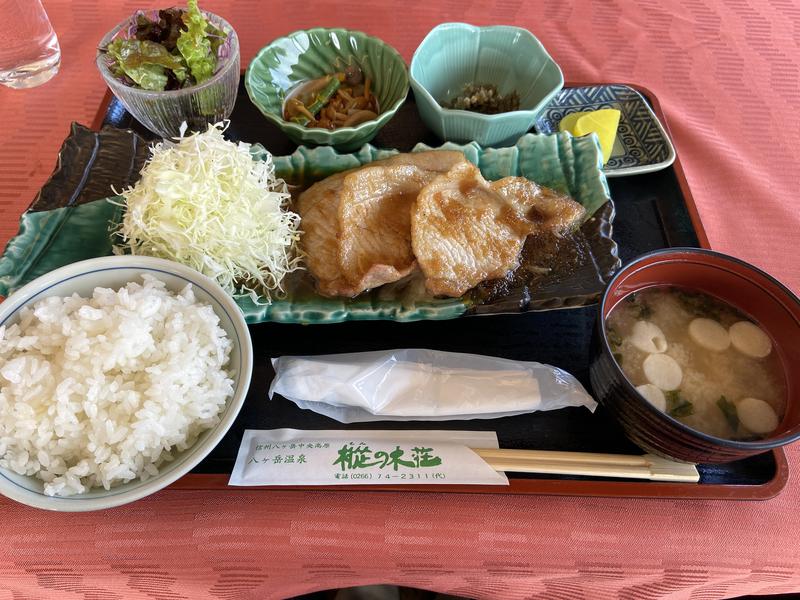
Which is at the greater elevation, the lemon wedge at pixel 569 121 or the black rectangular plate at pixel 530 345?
the lemon wedge at pixel 569 121

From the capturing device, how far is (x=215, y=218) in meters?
1.81

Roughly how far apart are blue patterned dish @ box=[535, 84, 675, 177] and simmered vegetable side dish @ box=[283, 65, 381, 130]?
2.67 ft

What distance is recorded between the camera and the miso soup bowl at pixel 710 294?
128 cm

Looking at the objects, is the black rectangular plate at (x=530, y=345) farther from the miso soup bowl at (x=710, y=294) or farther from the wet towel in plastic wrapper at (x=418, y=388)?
the miso soup bowl at (x=710, y=294)

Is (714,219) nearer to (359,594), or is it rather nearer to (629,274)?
(629,274)

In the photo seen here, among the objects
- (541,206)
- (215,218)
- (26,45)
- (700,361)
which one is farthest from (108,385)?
(26,45)

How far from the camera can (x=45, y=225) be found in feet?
5.97

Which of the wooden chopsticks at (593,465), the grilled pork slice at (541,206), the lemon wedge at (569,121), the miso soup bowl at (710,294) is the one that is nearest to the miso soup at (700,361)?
the miso soup bowl at (710,294)

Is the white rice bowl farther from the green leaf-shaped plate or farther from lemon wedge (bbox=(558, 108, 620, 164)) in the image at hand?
lemon wedge (bbox=(558, 108, 620, 164))

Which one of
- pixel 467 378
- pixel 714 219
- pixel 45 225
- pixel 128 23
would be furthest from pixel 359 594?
pixel 128 23

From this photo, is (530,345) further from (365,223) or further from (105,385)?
(105,385)

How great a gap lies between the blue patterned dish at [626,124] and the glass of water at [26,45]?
2379mm

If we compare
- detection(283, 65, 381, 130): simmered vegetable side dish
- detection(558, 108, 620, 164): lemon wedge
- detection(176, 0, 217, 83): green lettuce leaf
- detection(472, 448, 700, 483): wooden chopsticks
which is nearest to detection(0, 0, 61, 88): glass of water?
detection(176, 0, 217, 83): green lettuce leaf

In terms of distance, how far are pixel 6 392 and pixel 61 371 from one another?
0.14 metres
